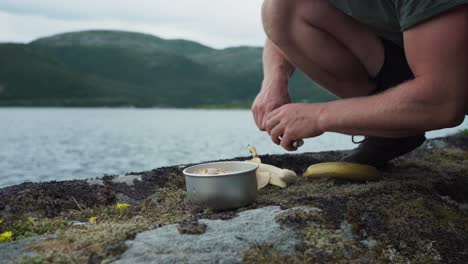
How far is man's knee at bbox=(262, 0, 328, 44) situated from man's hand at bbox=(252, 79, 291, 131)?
0.32 meters

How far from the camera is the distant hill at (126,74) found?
105 m

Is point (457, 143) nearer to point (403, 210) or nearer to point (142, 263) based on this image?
point (403, 210)

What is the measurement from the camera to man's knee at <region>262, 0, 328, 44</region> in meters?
3.08

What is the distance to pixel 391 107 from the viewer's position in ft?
8.07

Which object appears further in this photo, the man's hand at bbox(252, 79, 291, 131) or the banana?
the banana

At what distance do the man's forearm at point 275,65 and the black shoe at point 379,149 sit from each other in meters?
0.79

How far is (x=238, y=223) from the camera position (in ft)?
7.68

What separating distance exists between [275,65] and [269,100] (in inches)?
16.5

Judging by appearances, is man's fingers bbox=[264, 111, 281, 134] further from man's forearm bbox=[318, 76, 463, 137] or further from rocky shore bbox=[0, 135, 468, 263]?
rocky shore bbox=[0, 135, 468, 263]

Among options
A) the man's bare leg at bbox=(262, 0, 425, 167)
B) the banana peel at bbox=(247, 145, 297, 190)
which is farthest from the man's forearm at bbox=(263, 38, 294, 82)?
the banana peel at bbox=(247, 145, 297, 190)

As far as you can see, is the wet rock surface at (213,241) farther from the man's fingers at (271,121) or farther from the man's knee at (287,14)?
the man's knee at (287,14)

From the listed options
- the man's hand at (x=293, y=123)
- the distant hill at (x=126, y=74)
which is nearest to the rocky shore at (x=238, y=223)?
the man's hand at (x=293, y=123)

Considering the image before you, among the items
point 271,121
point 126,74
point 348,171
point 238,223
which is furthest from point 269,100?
point 126,74

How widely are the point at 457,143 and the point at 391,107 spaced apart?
3517mm
